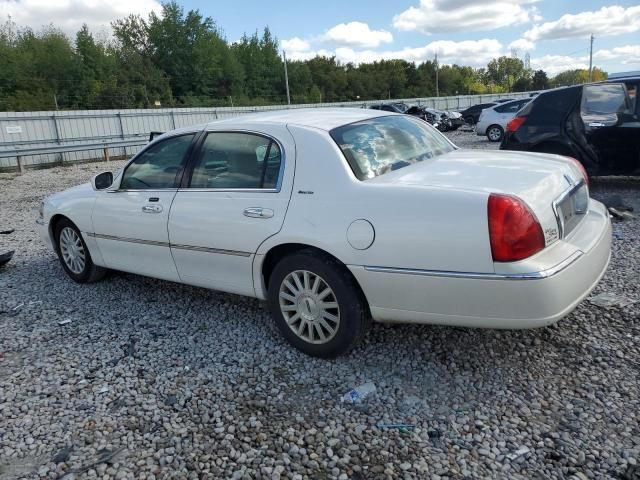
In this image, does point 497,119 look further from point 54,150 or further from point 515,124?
point 54,150

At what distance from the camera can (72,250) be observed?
5172mm

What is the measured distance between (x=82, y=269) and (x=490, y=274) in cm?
405

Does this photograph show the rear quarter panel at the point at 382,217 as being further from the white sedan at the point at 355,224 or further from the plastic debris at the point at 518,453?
the plastic debris at the point at 518,453

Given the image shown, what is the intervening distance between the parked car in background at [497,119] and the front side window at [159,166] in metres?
16.5

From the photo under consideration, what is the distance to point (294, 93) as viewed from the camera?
249ft

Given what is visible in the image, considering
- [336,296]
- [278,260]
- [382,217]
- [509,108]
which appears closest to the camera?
[382,217]

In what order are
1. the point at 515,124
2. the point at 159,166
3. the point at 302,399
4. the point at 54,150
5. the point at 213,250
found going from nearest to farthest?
the point at 302,399 → the point at 213,250 → the point at 159,166 → the point at 515,124 → the point at 54,150

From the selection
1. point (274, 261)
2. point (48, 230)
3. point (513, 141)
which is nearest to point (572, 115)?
point (513, 141)

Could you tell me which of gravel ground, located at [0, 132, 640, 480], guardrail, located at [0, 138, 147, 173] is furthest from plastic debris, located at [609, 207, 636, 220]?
guardrail, located at [0, 138, 147, 173]

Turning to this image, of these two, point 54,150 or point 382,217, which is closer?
point 382,217

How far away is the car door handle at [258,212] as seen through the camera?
3.41m

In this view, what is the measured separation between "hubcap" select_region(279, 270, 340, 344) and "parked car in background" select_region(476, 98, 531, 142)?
17.1 m

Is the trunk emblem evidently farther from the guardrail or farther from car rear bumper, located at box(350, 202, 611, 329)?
the guardrail

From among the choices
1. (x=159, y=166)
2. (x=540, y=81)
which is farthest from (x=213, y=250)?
(x=540, y=81)
